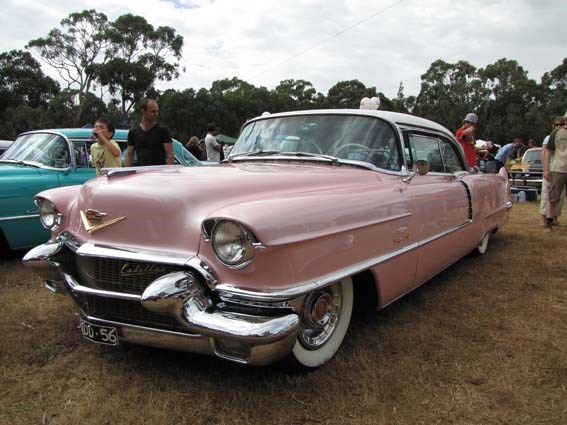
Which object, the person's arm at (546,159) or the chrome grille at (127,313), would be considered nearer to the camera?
the chrome grille at (127,313)

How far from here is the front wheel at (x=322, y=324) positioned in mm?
2113

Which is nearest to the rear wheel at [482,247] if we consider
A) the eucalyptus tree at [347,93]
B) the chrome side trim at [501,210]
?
the chrome side trim at [501,210]

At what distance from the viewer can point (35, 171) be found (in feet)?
15.3

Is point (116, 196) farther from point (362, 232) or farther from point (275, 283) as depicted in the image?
point (362, 232)

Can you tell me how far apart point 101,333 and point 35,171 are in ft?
10.7

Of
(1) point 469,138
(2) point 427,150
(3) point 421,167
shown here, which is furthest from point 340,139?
(1) point 469,138

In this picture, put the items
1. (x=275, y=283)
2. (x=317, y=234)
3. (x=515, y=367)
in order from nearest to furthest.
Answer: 1. (x=275, y=283)
2. (x=317, y=234)
3. (x=515, y=367)

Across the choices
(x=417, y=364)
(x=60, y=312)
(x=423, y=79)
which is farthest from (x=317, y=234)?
(x=423, y=79)

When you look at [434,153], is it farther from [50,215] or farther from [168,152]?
[50,215]

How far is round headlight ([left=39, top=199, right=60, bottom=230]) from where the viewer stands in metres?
2.62

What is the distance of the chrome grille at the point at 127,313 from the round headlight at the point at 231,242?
1.30 ft

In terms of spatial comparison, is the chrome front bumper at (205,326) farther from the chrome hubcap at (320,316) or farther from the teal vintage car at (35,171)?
the teal vintage car at (35,171)

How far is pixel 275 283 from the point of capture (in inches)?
70.6

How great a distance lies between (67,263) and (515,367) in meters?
2.41
